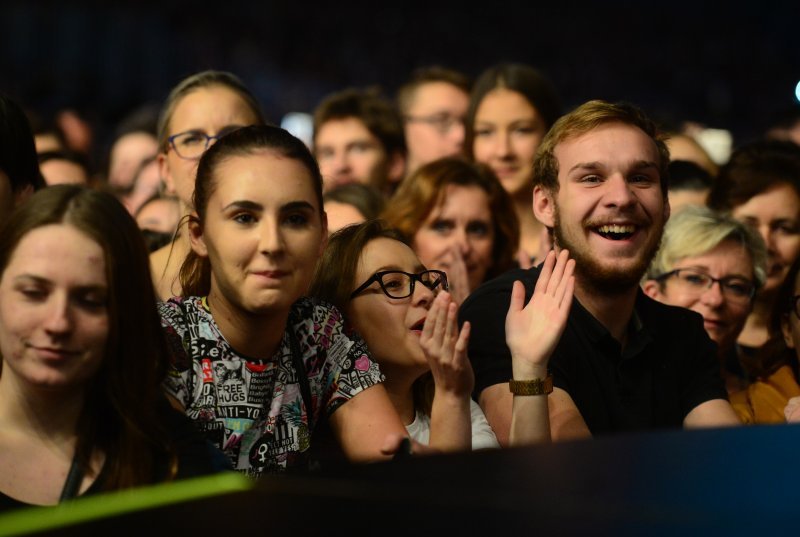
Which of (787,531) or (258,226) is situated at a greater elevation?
(258,226)

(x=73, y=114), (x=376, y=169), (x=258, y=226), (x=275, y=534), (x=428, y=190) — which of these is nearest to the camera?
(x=275, y=534)

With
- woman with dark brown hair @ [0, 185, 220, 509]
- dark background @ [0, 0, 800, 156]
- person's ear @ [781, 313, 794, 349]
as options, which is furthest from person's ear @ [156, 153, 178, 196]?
dark background @ [0, 0, 800, 156]

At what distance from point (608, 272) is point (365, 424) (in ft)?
2.68

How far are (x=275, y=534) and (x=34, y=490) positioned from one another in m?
0.85

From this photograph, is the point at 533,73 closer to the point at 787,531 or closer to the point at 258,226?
the point at 258,226

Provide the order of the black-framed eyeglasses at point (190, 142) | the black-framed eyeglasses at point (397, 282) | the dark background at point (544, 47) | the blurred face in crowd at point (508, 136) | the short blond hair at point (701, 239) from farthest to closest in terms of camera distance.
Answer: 1. the dark background at point (544, 47)
2. the blurred face in crowd at point (508, 136)
3. the short blond hair at point (701, 239)
4. the black-framed eyeglasses at point (190, 142)
5. the black-framed eyeglasses at point (397, 282)

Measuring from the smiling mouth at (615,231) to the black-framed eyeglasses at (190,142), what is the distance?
1.22m

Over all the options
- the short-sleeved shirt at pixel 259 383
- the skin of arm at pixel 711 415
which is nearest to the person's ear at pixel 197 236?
the short-sleeved shirt at pixel 259 383

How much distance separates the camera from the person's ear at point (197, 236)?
285 centimetres

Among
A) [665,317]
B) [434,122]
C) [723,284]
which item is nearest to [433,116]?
[434,122]

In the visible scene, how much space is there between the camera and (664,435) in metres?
2.18

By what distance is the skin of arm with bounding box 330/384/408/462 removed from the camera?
106 inches

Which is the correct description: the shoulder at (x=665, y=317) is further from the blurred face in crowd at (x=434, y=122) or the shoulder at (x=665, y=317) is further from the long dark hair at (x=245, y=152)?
the blurred face in crowd at (x=434, y=122)

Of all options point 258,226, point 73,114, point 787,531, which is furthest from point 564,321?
point 73,114
